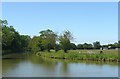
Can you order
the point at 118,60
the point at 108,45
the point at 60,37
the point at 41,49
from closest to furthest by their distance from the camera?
the point at 118,60 < the point at 60,37 < the point at 41,49 < the point at 108,45

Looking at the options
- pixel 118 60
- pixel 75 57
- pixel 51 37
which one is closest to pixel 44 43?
pixel 51 37

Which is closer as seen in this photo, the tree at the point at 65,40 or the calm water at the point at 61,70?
the calm water at the point at 61,70

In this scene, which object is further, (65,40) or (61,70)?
(65,40)

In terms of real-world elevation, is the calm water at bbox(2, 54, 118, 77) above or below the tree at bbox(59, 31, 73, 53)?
below

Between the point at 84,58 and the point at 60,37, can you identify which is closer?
the point at 84,58

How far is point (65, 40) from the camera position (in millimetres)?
38500

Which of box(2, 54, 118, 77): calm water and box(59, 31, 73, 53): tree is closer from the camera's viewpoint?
box(2, 54, 118, 77): calm water

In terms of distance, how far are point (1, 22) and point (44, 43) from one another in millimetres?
15663

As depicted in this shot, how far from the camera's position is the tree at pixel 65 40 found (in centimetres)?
3862

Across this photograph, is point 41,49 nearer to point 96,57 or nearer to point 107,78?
point 96,57

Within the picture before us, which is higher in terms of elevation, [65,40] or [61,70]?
[65,40]

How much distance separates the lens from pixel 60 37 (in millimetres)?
39969

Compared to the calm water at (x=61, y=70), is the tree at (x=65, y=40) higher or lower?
higher

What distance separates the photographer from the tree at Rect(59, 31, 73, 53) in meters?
38.6
